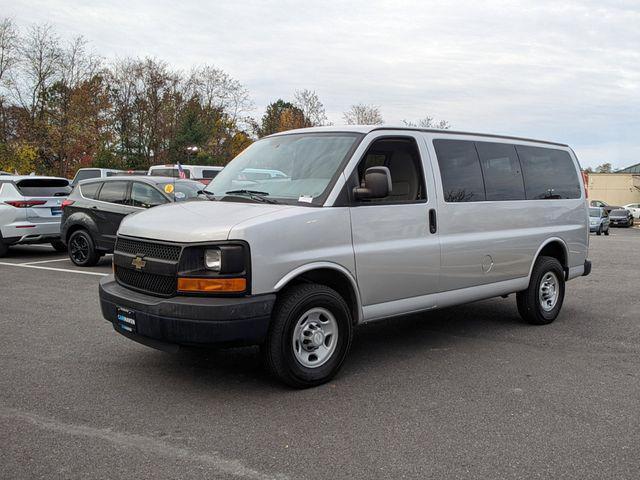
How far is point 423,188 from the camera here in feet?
18.2

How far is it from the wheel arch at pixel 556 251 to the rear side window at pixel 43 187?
10.4 m

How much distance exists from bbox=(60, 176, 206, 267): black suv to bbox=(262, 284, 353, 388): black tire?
688cm

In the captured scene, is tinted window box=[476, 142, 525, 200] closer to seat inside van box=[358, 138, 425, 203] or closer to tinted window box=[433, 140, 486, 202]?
tinted window box=[433, 140, 486, 202]

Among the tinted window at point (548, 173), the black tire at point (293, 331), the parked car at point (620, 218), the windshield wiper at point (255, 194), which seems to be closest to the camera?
the black tire at point (293, 331)

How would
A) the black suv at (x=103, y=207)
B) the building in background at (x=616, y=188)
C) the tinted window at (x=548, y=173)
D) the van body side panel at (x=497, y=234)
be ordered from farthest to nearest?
the building in background at (x=616, y=188) < the black suv at (x=103, y=207) < the tinted window at (x=548, y=173) < the van body side panel at (x=497, y=234)

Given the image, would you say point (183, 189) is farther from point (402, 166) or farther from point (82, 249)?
point (402, 166)

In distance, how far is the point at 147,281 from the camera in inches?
185

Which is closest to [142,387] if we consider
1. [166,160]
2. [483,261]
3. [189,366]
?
[189,366]

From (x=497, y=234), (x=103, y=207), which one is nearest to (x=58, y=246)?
(x=103, y=207)

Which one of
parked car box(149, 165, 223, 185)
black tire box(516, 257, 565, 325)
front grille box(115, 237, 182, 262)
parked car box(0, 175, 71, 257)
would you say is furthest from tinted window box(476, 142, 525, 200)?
parked car box(149, 165, 223, 185)

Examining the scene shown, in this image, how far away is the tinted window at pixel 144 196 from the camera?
11.2 m

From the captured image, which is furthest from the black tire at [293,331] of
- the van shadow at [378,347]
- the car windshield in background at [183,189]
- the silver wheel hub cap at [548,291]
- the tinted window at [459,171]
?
the car windshield in background at [183,189]

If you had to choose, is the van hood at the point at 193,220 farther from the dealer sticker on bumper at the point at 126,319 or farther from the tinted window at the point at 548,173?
the tinted window at the point at 548,173

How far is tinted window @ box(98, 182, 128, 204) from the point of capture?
1150cm
